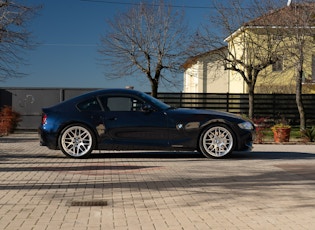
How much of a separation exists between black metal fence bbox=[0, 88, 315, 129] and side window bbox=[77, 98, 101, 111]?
12598 millimetres

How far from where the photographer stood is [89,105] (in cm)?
1187

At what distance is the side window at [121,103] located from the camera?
11805mm


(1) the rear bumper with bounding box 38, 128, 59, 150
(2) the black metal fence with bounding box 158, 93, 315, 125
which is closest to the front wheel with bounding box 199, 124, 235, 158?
(1) the rear bumper with bounding box 38, 128, 59, 150

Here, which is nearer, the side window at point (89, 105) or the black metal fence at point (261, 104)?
the side window at point (89, 105)

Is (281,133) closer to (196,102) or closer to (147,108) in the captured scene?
(147,108)

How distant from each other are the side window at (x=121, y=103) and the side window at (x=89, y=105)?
0.51ft

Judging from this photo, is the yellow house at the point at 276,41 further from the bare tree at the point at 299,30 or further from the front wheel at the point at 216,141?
the front wheel at the point at 216,141

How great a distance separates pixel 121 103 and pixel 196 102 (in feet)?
49.5

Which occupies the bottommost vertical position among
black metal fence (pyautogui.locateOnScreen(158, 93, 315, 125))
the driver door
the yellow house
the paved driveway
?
the paved driveway

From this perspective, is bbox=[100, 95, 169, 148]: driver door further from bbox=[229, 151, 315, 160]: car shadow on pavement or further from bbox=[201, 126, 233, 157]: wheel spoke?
bbox=[229, 151, 315, 160]: car shadow on pavement

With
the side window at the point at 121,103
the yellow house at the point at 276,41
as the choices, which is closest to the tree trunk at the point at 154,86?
the yellow house at the point at 276,41

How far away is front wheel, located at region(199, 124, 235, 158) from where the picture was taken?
11570 mm

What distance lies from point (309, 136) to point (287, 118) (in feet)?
29.5

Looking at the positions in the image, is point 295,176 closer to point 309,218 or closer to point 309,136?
point 309,218
